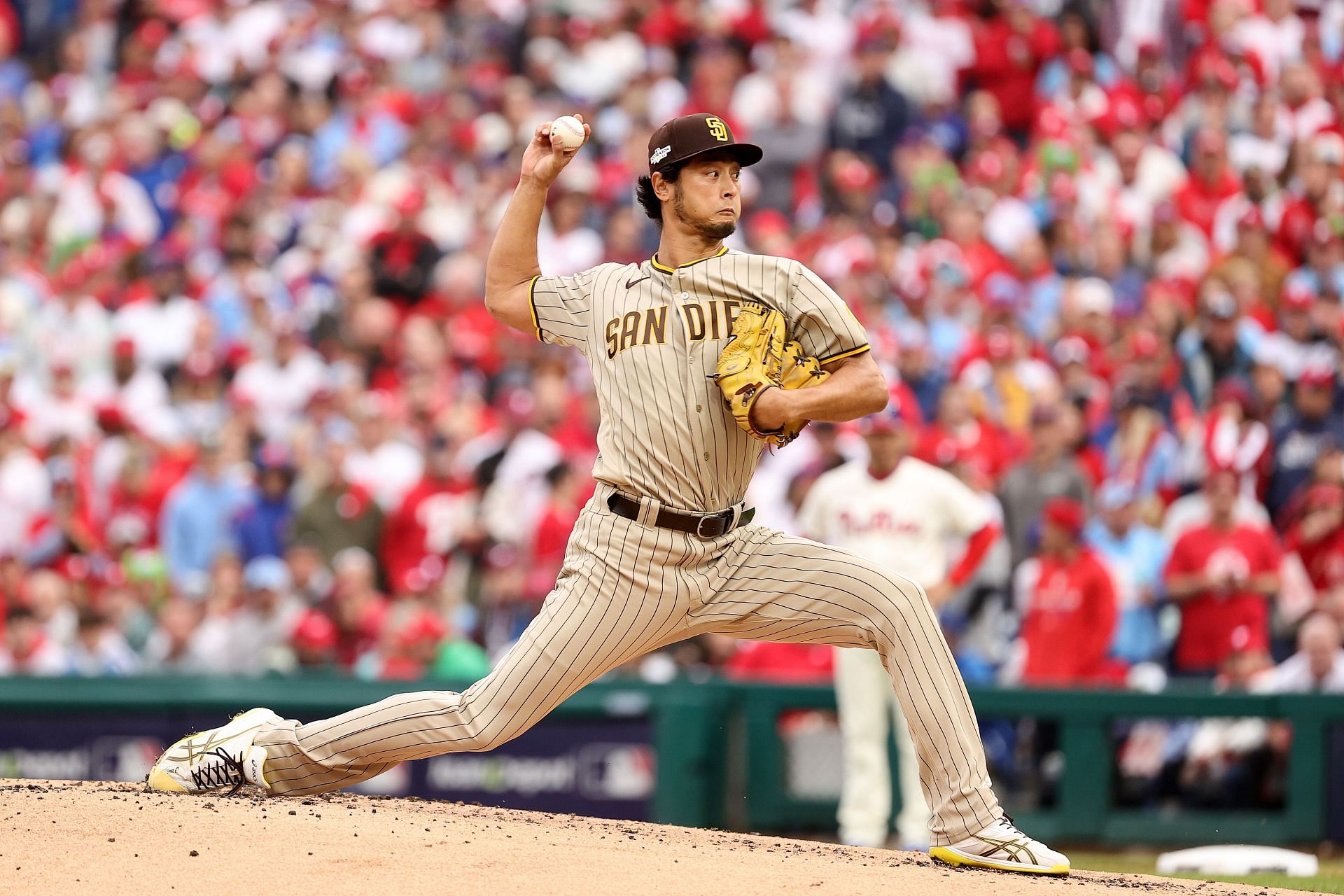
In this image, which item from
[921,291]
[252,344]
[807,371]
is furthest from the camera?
[252,344]

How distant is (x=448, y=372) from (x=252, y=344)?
168 centimetres

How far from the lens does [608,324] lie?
5.37 meters

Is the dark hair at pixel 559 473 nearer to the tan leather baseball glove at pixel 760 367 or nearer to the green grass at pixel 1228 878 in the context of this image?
the green grass at pixel 1228 878

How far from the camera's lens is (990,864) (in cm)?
526

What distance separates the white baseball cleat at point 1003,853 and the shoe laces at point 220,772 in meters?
2.02

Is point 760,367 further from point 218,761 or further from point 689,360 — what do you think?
point 218,761

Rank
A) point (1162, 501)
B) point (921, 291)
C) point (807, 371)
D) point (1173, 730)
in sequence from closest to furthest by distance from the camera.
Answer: point (807, 371)
point (1173, 730)
point (1162, 501)
point (921, 291)

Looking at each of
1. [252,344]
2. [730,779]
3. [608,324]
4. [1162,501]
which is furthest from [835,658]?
[252,344]

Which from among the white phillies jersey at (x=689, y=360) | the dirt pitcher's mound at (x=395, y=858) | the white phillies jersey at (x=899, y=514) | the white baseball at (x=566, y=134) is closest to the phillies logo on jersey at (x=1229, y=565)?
the white phillies jersey at (x=899, y=514)

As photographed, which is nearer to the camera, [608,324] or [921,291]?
[608,324]

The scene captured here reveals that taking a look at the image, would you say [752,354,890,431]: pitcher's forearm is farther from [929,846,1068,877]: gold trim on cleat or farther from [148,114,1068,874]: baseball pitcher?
[929,846,1068,877]: gold trim on cleat

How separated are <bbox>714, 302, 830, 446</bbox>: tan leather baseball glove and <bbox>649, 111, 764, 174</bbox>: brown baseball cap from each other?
424 millimetres

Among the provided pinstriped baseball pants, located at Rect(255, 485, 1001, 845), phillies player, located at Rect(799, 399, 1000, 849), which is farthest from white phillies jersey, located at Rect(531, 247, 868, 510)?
phillies player, located at Rect(799, 399, 1000, 849)

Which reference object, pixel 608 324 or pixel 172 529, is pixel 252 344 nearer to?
pixel 172 529
